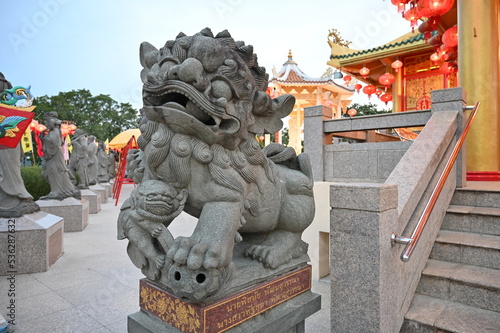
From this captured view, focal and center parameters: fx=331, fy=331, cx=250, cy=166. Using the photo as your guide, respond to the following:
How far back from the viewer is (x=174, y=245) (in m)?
1.75

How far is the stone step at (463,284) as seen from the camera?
2.70 metres

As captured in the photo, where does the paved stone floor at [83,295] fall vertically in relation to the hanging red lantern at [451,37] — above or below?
below

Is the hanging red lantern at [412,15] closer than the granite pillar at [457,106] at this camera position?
No

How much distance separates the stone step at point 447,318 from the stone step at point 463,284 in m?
0.07

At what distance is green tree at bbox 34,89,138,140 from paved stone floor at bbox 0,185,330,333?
904 inches

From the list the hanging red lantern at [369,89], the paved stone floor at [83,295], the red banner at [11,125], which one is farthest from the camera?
the hanging red lantern at [369,89]

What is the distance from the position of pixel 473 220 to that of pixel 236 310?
306cm

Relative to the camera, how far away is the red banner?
3326 mm

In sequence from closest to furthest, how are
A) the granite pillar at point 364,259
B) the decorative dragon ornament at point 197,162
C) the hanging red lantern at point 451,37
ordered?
the decorative dragon ornament at point 197,162 → the granite pillar at point 364,259 → the hanging red lantern at point 451,37

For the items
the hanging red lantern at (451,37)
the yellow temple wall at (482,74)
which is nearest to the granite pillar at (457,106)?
the yellow temple wall at (482,74)

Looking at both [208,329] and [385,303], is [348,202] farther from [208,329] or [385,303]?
[208,329]

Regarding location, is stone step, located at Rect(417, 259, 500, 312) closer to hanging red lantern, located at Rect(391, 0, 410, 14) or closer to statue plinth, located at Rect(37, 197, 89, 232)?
hanging red lantern, located at Rect(391, 0, 410, 14)

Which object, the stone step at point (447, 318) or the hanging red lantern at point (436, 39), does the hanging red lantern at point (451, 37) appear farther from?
the stone step at point (447, 318)

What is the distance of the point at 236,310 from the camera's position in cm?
191
